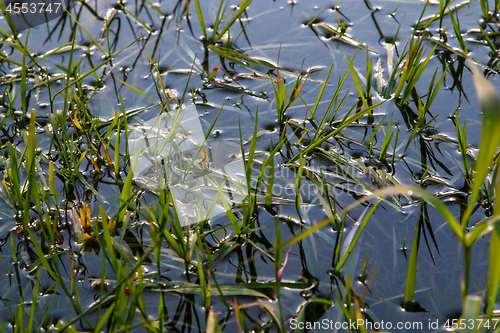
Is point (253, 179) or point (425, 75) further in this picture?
point (425, 75)

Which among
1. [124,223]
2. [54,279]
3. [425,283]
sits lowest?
[425,283]

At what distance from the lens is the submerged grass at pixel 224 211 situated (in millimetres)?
1183

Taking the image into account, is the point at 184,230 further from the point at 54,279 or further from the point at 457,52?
the point at 457,52

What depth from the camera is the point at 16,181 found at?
4.42 ft

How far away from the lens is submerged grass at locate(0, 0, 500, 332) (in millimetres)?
1183

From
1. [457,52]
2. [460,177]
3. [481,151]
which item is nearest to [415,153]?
[460,177]

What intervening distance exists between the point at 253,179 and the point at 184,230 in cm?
38

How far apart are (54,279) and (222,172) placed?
30.2 inches

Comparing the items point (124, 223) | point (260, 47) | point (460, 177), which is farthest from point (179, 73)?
point (460, 177)

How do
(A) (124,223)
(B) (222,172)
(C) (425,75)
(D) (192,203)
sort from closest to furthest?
(A) (124,223) < (D) (192,203) < (B) (222,172) < (C) (425,75)

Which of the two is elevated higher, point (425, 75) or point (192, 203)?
point (425, 75)

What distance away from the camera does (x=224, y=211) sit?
1.56 m

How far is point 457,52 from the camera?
6.98ft

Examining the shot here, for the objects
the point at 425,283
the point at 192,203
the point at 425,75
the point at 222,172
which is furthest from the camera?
the point at 425,75
